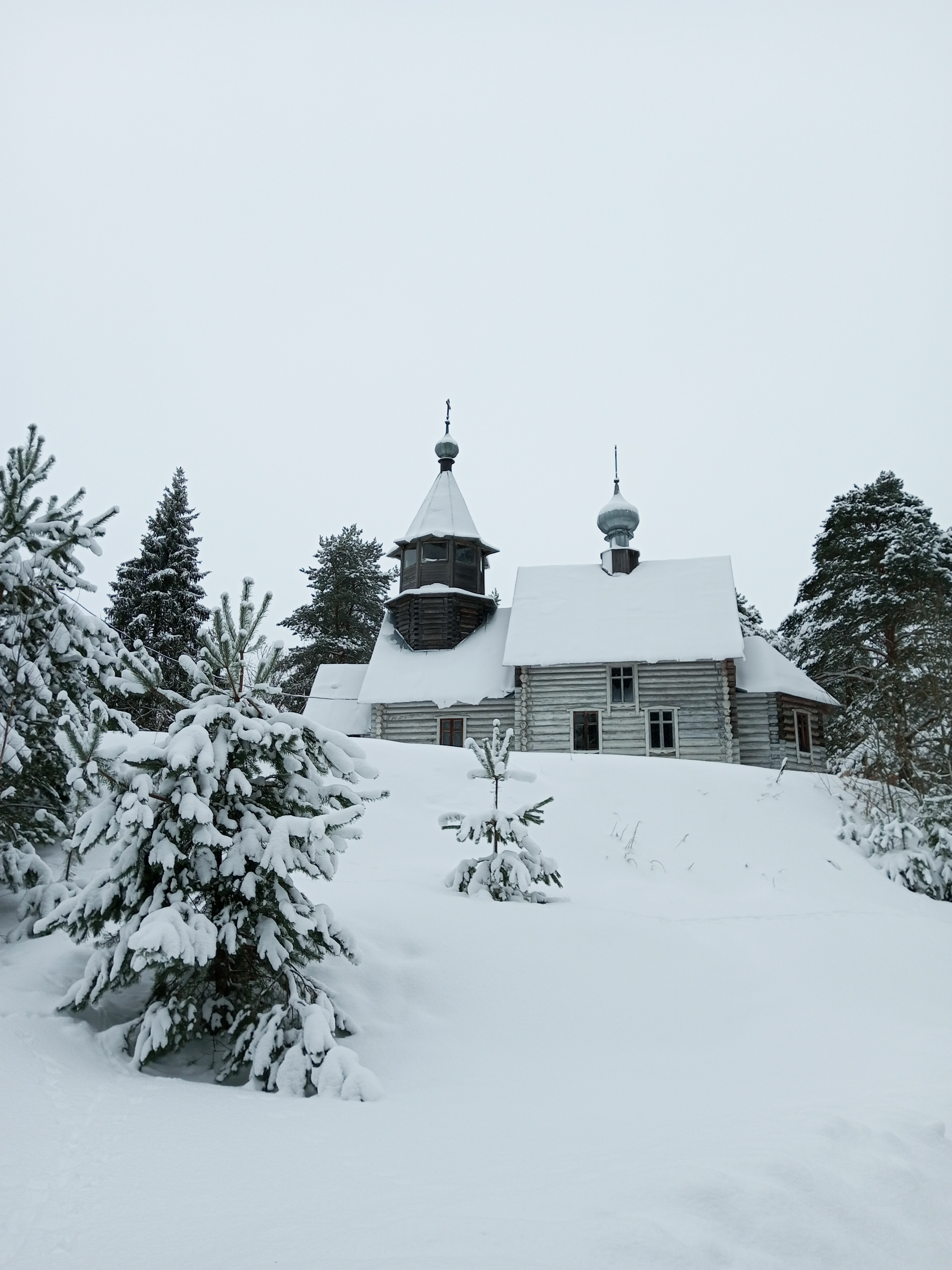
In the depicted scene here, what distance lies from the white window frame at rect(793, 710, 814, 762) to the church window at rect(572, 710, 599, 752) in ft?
18.5

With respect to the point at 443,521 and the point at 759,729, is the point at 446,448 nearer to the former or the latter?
the point at 443,521

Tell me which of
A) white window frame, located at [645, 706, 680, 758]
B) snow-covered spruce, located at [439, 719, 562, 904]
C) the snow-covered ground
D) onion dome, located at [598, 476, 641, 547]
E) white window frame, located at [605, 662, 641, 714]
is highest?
onion dome, located at [598, 476, 641, 547]

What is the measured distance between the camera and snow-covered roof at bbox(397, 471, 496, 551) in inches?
1112

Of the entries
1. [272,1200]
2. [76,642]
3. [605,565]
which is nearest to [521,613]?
→ [605,565]

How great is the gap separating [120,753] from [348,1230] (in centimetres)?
327

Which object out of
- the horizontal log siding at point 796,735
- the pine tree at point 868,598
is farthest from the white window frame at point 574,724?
the pine tree at point 868,598

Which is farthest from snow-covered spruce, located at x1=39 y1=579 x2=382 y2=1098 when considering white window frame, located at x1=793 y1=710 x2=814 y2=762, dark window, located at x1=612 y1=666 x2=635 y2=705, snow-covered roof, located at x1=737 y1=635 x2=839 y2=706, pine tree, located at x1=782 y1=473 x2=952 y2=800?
white window frame, located at x1=793 y1=710 x2=814 y2=762

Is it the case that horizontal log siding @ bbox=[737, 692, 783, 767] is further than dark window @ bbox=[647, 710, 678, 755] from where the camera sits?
No

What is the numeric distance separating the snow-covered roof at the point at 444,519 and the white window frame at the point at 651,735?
28.0 feet

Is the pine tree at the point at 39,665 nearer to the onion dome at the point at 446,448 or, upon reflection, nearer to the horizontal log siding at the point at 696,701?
the horizontal log siding at the point at 696,701

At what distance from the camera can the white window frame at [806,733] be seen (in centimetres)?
2377

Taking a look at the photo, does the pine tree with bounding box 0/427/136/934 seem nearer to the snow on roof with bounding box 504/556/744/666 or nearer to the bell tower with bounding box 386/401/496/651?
the snow on roof with bounding box 504/556/744/666

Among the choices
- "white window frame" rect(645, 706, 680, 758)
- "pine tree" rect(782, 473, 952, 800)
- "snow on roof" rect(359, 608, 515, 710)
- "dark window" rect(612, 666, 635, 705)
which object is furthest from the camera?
"snow on roof" rect(359, 608, 515, 710)

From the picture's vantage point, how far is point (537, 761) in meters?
15.8
